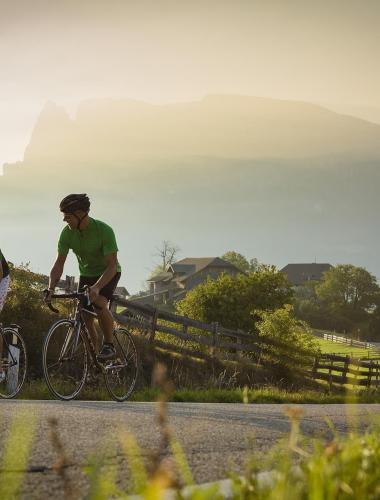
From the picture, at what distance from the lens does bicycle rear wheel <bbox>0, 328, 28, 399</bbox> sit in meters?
8.95

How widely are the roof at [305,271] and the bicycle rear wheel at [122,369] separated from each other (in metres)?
146

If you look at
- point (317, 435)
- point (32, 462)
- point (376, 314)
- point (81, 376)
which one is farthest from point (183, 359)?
point (376, 314)

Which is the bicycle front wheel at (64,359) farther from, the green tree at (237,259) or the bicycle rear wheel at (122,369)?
the green tree at (237,259)

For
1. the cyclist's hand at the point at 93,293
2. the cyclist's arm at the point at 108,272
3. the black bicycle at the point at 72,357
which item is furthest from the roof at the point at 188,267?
the cyclist's hand at the point at 93,293

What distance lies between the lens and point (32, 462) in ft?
11.3

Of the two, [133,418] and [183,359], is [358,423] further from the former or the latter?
[183,359]

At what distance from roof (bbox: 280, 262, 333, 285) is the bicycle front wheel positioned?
147m

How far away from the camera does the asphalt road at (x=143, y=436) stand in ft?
10.6

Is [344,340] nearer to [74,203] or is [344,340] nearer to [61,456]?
[74,203]

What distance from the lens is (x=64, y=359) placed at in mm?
8016

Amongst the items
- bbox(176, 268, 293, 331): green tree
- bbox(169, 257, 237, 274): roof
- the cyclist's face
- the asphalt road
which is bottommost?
the asphalt road

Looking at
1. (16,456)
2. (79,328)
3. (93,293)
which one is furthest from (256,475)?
(79,328)

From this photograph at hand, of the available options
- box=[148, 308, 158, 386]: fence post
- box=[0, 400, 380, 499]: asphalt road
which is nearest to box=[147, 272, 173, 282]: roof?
box=[148, 308, 158, 386]: fence post

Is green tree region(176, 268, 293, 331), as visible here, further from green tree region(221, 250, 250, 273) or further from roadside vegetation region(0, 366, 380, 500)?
green tree region(221, 250, 250, 273)
